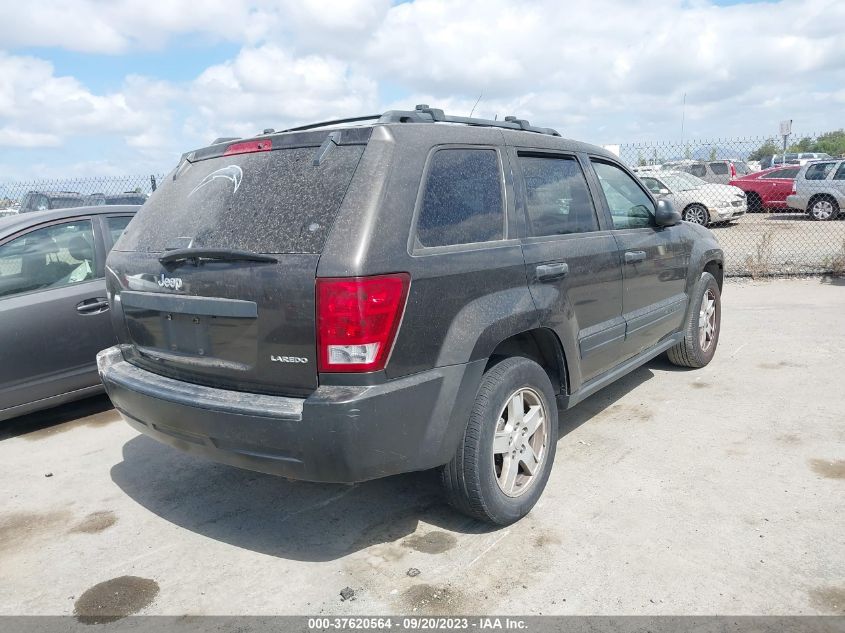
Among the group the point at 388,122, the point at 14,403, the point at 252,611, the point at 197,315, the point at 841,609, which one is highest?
the point at 388,122

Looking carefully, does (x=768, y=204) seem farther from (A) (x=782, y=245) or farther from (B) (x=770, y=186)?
(A) (x=782, y=245)

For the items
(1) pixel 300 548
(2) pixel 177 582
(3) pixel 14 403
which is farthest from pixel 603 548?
(3) pixel 14 403

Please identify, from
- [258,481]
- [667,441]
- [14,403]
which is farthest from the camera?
[14,403]

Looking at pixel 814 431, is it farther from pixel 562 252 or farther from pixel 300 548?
pixel 300 548

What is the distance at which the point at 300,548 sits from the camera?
3.26 meters

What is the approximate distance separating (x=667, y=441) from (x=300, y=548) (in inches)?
95.2

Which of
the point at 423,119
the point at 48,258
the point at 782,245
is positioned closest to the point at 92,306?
the point at 48,258

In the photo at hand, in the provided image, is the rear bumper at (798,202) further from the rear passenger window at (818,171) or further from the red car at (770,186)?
the red car at (770,186)

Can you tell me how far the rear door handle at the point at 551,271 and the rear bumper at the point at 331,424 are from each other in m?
0.68

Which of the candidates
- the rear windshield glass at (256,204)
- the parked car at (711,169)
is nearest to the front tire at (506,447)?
the rear windshield glass at (256,204)

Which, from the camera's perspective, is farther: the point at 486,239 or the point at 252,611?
the point at 486,239

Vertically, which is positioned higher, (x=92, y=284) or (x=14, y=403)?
(x=92, y=284)

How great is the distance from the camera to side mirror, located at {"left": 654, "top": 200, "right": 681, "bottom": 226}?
15.6ft

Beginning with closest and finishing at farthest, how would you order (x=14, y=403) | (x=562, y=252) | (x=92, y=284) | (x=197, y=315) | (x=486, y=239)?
1. (x=197, y=315)
2. (x=486, y=239)
3. (x=562, y=252)
4. (x=14, y=403)
5. (x=92, y=284)
